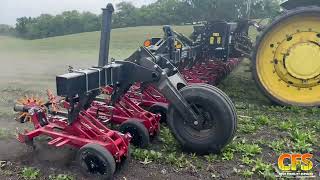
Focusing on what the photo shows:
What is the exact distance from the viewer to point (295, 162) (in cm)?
423

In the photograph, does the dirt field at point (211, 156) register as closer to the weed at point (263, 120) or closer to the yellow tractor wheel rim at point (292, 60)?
the weed at point (263, 120)

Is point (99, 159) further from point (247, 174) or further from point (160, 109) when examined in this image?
point (160, 109)

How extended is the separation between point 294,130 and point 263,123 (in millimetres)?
552

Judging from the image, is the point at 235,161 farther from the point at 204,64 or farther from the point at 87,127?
the point at 204,64

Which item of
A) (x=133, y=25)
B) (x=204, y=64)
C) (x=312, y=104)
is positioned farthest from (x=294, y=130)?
(x=133, y=25)

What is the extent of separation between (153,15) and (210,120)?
32.6 meters

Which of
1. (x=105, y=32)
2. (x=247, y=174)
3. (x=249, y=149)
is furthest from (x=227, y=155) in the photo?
(x=105, y=32)

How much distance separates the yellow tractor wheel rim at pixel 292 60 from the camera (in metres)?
6.52

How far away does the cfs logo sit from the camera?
4105mm

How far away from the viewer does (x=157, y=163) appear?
169 inches

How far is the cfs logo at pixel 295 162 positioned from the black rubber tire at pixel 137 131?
1573mm

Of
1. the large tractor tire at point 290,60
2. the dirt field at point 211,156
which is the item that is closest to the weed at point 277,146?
the dirt field at point 211,156

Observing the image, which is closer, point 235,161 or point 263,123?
point 235,161

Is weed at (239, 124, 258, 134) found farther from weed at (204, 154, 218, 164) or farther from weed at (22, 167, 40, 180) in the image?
weed at (22, 167, 40, 180)
